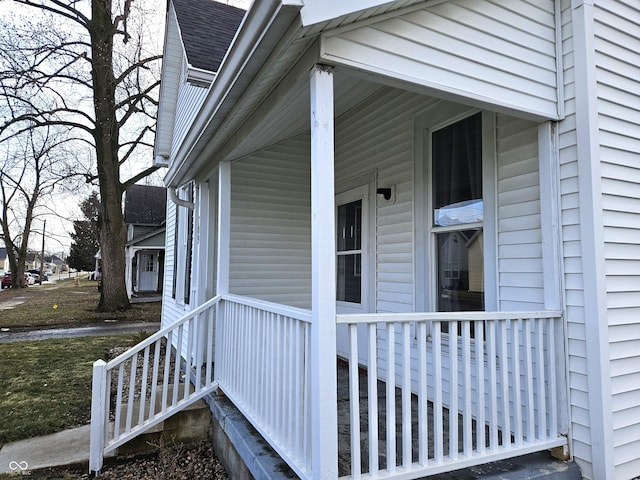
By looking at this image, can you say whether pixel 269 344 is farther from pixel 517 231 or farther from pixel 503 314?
pixel 517 231

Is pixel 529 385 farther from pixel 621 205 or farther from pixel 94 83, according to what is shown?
pixel 94 83

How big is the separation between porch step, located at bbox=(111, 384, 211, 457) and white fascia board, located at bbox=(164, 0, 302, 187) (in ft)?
8.77

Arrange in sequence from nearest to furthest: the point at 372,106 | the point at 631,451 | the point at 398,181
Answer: the point at 631,451 → the point at 398,181 → the point at 372,106

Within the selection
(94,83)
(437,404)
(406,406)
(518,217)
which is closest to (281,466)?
(406,406)

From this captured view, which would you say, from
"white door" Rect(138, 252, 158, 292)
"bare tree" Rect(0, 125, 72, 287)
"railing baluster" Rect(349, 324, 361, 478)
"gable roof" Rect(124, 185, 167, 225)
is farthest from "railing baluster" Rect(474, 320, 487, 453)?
"gable roof" Rect(124, 185, 167, 225)

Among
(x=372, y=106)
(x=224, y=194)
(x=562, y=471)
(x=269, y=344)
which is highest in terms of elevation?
(x=372, y=106)

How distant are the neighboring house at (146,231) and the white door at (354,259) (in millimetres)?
16847

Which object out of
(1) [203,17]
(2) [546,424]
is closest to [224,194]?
(2) [546,424]

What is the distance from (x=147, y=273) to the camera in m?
22.8

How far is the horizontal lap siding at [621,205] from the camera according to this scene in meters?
2.64

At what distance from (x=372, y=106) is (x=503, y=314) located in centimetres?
284

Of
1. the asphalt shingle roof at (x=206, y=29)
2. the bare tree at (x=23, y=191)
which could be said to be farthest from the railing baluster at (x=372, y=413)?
the bare tree at (x=23, y=191)

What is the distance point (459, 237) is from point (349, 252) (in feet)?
5.85

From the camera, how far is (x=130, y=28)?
1378 cm
